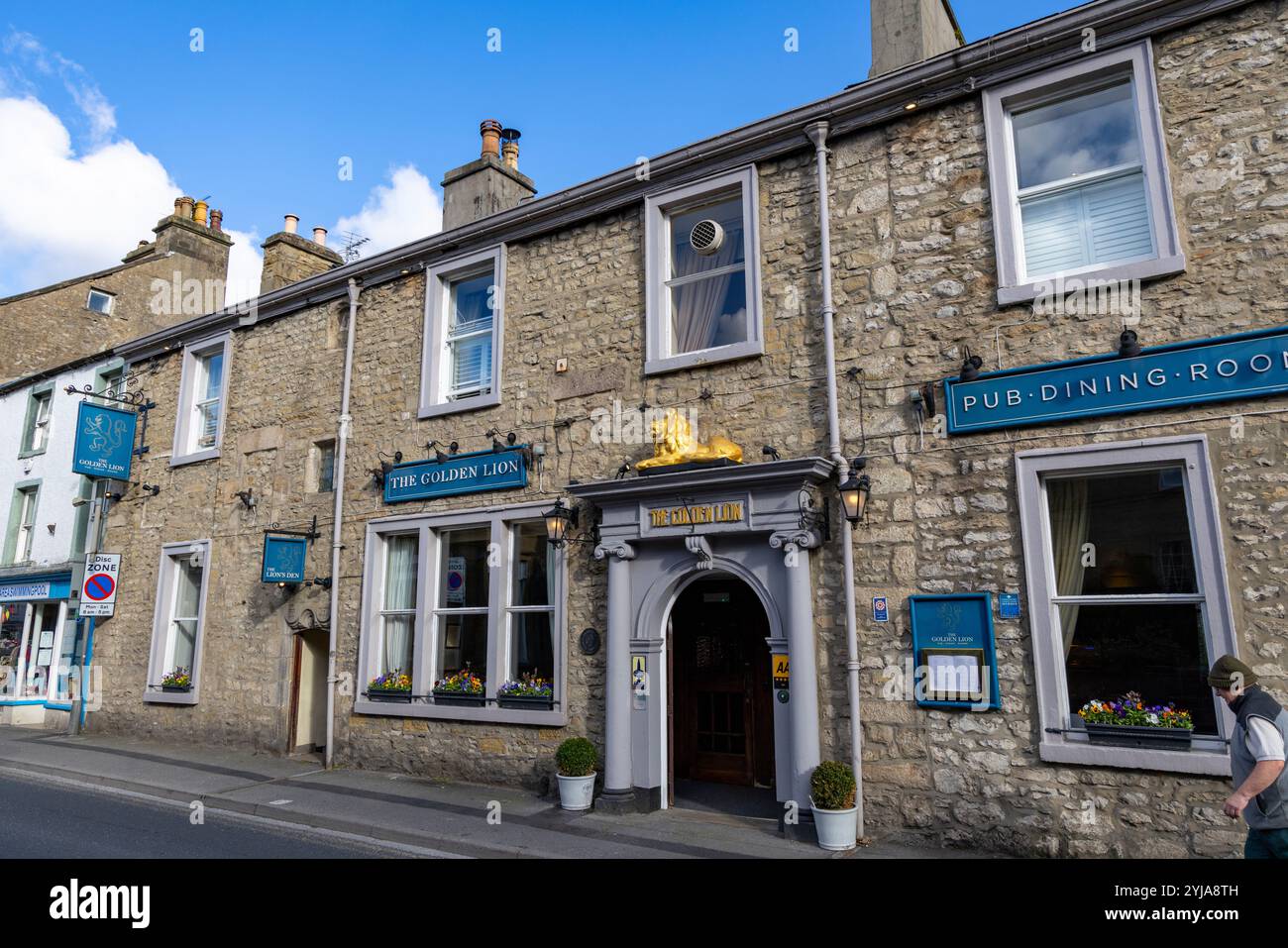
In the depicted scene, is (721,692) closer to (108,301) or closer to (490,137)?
(490,137)

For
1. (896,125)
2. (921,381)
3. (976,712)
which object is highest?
(896,125)

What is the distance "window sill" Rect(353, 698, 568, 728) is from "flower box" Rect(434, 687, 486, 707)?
0.05m

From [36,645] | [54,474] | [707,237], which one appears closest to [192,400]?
[54,474]

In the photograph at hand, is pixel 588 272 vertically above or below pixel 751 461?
above

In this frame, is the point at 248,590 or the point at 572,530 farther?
the point at 248,590

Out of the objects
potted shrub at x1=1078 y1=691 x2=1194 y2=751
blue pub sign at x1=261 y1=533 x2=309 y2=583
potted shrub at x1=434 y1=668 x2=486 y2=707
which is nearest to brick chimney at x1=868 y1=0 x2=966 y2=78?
potted shrub at x1=1078 y1=691 x2=1194 y2=751

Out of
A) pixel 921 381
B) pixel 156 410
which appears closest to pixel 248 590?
pixel 156 410

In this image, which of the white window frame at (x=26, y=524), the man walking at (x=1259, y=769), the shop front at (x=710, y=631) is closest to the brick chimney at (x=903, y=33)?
the shop front at (x=710, y=631)

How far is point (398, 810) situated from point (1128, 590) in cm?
729

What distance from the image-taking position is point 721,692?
10.0 metres
